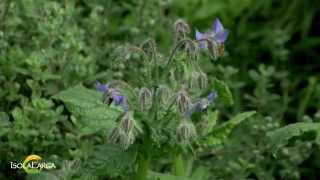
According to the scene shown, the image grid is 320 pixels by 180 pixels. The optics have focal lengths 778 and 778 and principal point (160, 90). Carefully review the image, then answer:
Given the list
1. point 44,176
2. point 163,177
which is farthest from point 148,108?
point 44,176

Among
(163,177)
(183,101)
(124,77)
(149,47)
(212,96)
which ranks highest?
(124,77)

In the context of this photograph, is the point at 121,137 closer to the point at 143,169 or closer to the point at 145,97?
the point at 145,97

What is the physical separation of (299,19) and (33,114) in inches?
84.9

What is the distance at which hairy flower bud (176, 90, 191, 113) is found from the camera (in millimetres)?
2439

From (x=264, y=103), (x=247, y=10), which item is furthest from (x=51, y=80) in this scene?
(x=247, y=10)

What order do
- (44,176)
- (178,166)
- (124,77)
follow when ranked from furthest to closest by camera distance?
(124,77), (178,166), (44,176)

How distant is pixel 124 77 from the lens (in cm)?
347

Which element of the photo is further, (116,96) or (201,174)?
(201,174)

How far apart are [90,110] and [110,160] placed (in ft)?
0.70

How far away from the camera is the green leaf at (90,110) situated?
8.69 feet

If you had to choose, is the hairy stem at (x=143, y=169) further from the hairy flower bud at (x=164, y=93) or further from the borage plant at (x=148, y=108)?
the hairy flower bud at (x=164, y=93)

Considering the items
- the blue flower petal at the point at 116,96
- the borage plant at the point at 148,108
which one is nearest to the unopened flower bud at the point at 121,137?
the borage plant at the point at 148,108

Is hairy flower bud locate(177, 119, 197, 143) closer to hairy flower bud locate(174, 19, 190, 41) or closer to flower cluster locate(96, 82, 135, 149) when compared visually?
flower cluster locate(96, 82, 135, 149)

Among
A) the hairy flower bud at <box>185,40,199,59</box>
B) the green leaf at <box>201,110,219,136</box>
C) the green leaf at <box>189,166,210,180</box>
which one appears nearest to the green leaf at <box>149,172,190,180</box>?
the green leaf at <box>189,166,210,180</box>
